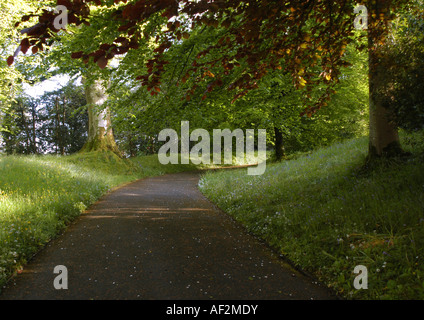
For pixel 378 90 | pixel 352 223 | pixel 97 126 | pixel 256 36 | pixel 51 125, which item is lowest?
pixel 352 223

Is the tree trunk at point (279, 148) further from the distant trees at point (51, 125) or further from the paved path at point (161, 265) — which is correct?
the distant trees at point (51, 125)

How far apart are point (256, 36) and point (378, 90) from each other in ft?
10.5

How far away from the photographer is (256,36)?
14.9 ft

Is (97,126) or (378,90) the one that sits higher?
(97,126)

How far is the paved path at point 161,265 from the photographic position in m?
3.52

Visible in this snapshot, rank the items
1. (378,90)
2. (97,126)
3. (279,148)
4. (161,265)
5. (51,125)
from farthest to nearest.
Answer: (51,125)
(97,126)
(279,148)
(378,90)
(161,265)

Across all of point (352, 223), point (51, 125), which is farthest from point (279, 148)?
point (51, 125)

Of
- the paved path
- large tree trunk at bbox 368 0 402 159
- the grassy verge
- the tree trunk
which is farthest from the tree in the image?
the tree trunk

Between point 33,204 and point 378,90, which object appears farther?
point 33,204

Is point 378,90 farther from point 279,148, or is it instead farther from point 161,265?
point 279,148

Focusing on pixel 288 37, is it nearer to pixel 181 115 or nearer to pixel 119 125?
pixel 181 115

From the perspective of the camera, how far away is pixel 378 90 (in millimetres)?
5809

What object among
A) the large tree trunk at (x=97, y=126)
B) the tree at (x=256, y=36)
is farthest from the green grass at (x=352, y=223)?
the large tree trunk at (x=97, y=126)

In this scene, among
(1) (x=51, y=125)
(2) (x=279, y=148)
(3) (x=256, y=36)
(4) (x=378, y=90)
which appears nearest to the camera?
(3) (x=256, y=36)
